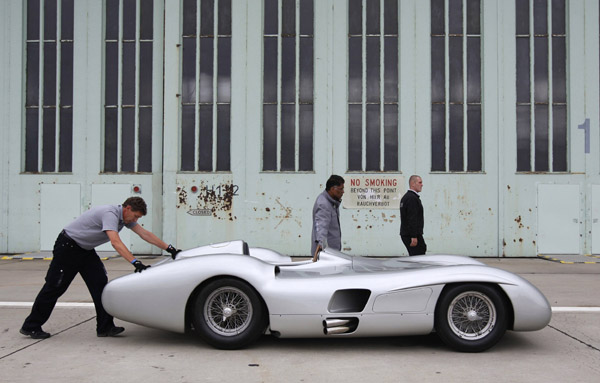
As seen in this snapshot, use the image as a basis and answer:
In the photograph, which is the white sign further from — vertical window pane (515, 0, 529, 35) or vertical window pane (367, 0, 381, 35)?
vertical window pane (515, 0, 529, 35)

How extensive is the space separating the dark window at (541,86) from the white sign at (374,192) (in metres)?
3.29

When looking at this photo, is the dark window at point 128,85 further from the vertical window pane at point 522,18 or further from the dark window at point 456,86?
the vertical window pane at point 522,18

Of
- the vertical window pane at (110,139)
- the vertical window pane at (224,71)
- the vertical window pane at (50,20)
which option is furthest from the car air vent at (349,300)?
the vertical window pane at (50,20)

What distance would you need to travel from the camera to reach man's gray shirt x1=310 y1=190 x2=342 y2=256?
6.04 m

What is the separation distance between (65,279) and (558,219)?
1291 centimetres

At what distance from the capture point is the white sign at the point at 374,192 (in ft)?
47.2

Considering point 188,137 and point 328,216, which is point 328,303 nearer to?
point 328,216

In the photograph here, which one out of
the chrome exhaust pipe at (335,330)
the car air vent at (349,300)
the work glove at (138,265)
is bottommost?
the chrome exhaust pipe at (335,330)

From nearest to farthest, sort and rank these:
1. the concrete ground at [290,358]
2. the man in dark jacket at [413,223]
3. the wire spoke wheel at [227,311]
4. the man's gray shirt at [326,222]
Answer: the concrete ground at [290,358], the wire spoke wheel at [227,311], the man's gray shirt at [326,222], the man in dark jacket at [413,223]

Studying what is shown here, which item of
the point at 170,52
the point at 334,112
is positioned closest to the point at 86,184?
the point at 170,52

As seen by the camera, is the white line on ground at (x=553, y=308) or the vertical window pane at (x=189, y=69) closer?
the white line on ground at (x=553, y=308)

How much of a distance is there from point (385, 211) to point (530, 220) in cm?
380

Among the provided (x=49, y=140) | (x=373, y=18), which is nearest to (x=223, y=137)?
(x=49, y=140)

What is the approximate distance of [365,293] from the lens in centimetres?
445
